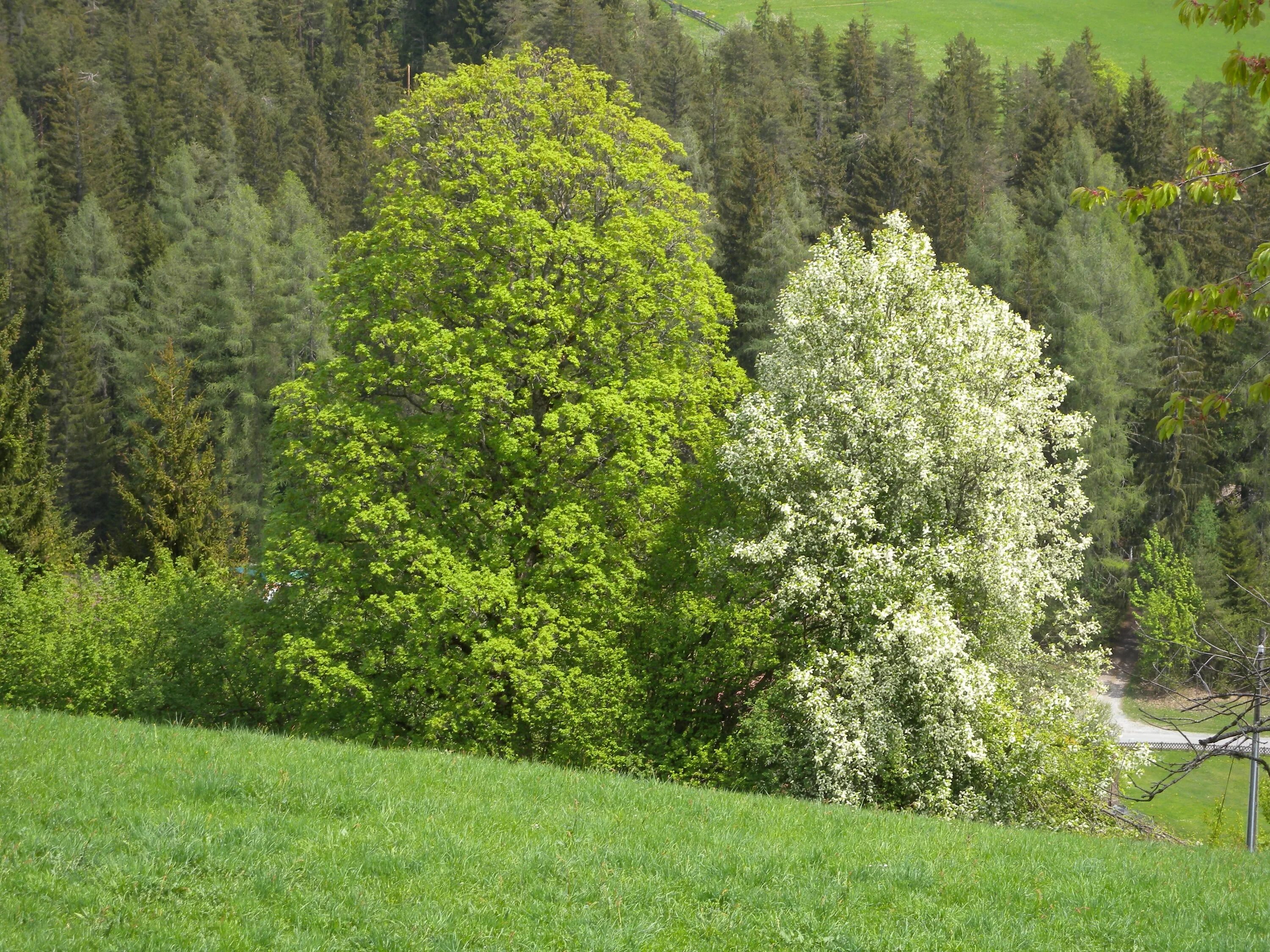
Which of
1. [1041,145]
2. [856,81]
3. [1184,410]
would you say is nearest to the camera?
[1184,410]

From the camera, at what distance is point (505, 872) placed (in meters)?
9.38

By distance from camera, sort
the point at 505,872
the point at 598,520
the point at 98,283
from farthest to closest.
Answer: the point at 98,283, the point at 598,520, the point at 505,872

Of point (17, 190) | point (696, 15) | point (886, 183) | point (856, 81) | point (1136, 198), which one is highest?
point (696, 15)

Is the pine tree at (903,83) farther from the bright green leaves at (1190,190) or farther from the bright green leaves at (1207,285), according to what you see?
the bright green leaves at (1207,285)

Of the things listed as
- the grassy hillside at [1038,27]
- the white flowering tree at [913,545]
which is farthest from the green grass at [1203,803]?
the grassy hillside at [1038,27]

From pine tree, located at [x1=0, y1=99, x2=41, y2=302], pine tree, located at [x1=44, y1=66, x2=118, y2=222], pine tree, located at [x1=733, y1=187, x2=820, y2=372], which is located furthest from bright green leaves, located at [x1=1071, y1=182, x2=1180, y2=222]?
pine tree, located at [x1=44, y1=66, x2=118, y2=222]

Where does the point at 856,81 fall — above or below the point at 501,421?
above

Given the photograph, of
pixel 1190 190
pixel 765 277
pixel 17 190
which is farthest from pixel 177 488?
pixel 17 190

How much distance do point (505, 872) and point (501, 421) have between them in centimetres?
1744

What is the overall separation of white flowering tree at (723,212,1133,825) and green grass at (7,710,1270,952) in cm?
919

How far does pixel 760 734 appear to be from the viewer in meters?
22.9

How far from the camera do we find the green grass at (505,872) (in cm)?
819

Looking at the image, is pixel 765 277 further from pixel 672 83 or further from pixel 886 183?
pixel 672 83

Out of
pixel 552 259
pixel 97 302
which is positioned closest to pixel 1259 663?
pixel 552 259
